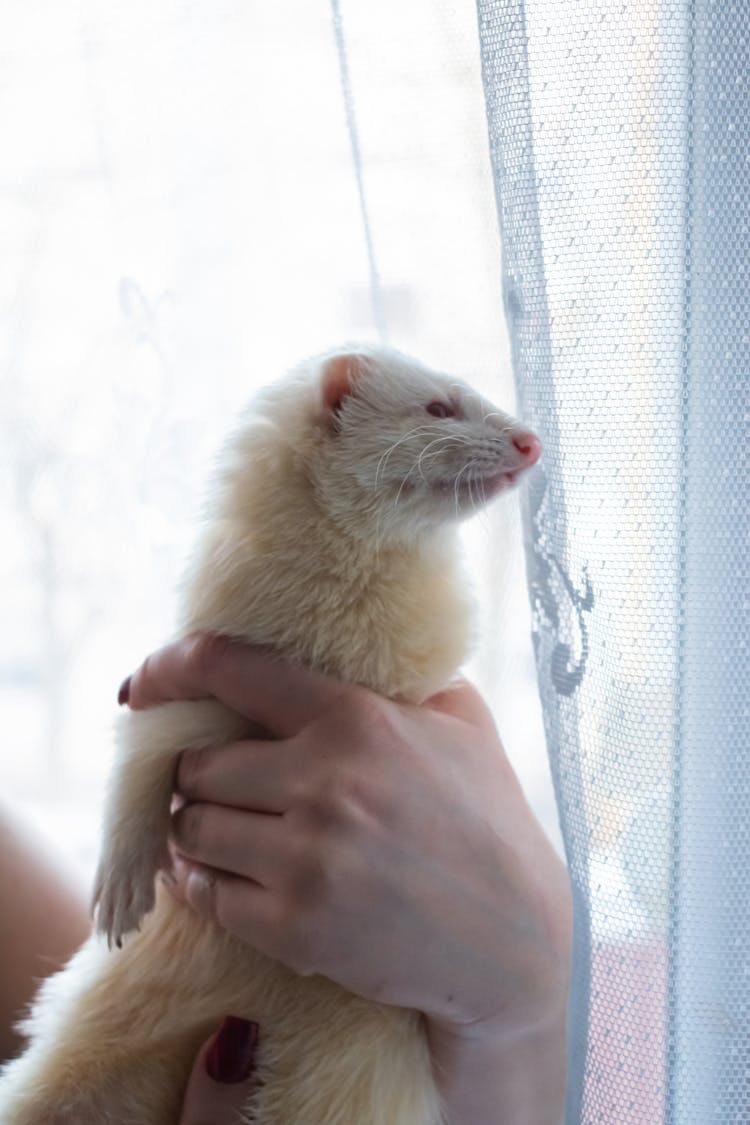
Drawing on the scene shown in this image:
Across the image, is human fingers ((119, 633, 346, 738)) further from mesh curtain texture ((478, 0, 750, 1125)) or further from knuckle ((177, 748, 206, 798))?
mesh curtain texture ((478, 0, 750, 1125))

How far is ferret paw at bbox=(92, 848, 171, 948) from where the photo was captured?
0.57m

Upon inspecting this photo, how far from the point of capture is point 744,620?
46cm

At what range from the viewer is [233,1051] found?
55 cm

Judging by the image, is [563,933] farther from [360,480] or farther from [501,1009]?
[360,480]

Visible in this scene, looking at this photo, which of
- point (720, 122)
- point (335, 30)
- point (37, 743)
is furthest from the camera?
point (37, 743)

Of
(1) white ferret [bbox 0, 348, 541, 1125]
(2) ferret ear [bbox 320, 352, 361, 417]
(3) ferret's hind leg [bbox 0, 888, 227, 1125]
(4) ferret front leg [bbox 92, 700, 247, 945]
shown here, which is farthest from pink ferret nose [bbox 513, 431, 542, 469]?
(3) ferret's hind leg [bbox 0, 888, 227, 1125]

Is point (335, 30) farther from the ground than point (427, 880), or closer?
farther from the ground

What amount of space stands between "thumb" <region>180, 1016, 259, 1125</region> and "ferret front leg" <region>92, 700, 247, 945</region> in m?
A: 0.08

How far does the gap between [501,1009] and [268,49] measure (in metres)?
0.65

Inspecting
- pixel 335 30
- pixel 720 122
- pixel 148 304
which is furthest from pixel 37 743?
pixel 720 122

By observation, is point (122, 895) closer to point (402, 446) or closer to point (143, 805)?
point (143, 805)

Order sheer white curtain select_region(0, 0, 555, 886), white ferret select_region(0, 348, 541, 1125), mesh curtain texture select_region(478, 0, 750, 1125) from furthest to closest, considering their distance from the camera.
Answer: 1. sheer white curtain select_region(0, 0, 555, 886)
2. white ferret select_region(0, 348, 541, 1125)
3. mesh curtain texture select_region(478, 0, 750, 1125)

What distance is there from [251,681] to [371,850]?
12 cm

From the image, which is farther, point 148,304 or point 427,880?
point 148,304
